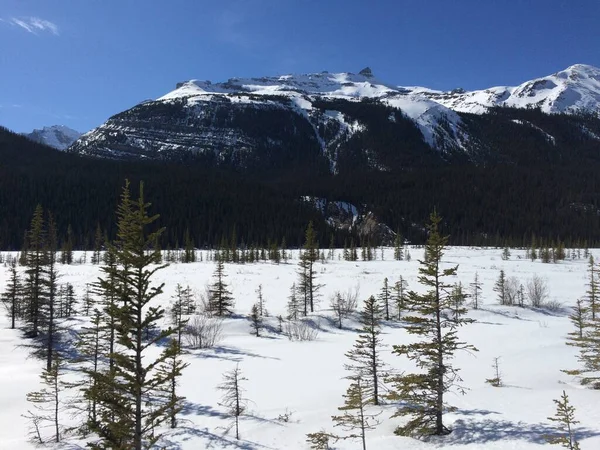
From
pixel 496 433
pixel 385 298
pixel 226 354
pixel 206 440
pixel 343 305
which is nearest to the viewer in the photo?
pixel 496 433

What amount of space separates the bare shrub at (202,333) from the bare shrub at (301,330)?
8278 mm

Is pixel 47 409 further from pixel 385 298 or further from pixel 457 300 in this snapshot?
pixel 385 298

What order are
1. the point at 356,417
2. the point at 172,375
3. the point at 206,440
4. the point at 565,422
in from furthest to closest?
the point at 356,417
the point at 206,440
the point at 172,375
the point at 565,422

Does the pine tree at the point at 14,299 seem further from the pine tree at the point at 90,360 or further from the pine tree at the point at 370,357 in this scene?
the pine tree at the point at 370,357

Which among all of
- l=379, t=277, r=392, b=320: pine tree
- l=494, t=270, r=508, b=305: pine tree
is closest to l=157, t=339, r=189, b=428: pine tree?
l=379, t=277, r=392, b=320: pine tree

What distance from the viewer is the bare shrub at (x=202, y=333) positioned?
42.6 m

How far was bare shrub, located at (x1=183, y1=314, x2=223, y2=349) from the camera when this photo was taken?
140 feet

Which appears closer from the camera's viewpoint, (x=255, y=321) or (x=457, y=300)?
(x=457, y=300)

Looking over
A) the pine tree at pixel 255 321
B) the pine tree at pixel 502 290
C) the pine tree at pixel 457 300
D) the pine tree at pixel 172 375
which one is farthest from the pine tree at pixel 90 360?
the pine tree at pixel 502 290

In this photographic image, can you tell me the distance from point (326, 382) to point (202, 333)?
17.5m

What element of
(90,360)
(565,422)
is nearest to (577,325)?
(565,422)

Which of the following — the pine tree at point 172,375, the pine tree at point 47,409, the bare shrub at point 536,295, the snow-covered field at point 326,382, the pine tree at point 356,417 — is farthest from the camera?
the bare shrub at point 536,295

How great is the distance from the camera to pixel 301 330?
47406 millimetres

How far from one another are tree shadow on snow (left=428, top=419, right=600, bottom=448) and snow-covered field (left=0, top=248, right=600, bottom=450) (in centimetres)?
5
